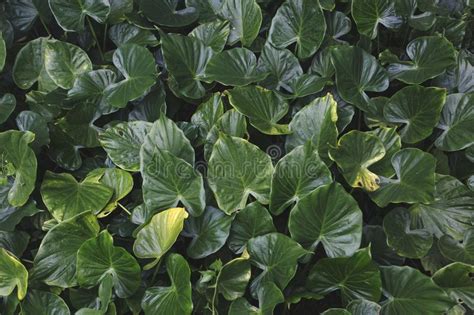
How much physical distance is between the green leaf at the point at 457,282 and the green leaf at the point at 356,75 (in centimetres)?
41

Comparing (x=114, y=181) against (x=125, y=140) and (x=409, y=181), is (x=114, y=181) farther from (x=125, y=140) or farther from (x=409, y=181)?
(x=409, y=181)

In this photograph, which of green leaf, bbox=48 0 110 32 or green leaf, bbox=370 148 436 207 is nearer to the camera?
green leaf, bbox=370 148 436 207

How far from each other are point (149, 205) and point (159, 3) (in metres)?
0.65

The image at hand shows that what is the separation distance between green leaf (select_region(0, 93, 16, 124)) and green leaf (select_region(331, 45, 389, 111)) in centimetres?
78

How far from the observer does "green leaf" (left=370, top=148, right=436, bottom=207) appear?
113 centimetres

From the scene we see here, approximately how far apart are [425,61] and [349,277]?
62 centimetres

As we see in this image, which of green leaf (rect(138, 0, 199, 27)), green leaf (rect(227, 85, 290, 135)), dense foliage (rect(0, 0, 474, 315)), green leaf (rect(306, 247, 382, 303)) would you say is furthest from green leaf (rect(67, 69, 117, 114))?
green leaf (rect(306, 247, 382, 303))

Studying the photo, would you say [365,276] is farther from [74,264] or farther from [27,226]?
[27,226]

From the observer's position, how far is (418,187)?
1.15 metres

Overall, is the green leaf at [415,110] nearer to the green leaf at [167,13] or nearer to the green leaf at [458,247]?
the green leaf at [458,247]

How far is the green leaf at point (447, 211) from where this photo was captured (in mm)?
1226

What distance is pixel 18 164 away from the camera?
125 cm

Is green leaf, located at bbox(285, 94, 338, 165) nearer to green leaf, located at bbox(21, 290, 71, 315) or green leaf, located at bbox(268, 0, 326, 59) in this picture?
green leaf, located at bbox(268, 0, 326, 59)

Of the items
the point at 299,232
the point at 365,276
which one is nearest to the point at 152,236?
the point at 299,232
